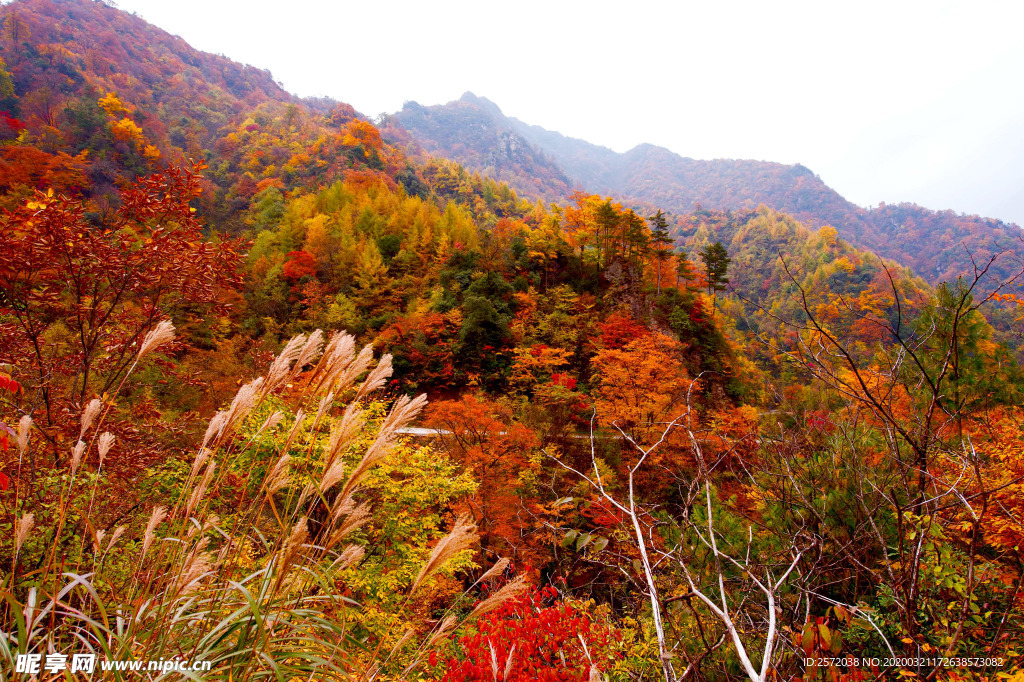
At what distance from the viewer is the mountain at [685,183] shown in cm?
6266

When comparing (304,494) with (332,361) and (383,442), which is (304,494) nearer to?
(383,442)

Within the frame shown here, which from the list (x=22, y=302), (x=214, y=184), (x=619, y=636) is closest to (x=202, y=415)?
(x=22, y=302)

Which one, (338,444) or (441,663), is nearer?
(338,444)

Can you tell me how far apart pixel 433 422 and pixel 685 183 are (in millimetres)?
110822

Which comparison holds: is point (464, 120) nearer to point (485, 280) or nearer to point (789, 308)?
point (789, 308)

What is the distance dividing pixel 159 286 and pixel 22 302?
1009 mm

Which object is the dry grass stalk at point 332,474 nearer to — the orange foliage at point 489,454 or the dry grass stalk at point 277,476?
the dry grass stalk at point 277,476

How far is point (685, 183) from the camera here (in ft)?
334

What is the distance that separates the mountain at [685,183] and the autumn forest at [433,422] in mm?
14553

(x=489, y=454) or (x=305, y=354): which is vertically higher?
(x=305, y=354)

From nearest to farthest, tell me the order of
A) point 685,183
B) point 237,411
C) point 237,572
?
point 237,411 → point 237,572 → point 685,183

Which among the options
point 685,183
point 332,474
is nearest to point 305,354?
point 332,474

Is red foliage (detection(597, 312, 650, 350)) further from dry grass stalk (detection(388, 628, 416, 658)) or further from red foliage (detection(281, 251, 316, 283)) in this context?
dry grass stalk (detection(388, 628, 416, 658))

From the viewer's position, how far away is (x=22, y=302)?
3.39 m
